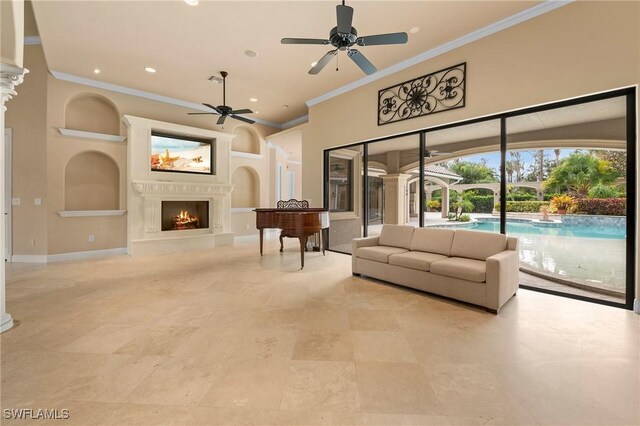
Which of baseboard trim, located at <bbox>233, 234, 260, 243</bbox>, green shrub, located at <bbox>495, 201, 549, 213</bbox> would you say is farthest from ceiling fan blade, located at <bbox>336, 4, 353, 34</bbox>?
baseboard trim, located at <bbox>233, 234, 260, 243</bbox>

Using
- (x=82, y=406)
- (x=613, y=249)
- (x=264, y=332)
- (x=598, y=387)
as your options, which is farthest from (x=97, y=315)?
(x=613, y=249)

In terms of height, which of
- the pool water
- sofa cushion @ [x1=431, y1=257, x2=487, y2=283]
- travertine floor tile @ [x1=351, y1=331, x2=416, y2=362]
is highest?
the pool water

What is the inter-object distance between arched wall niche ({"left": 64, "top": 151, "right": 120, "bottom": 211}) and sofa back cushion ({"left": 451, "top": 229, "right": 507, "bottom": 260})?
6.73 metres

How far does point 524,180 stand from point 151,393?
454cm

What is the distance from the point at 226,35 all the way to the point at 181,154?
3.48 metres

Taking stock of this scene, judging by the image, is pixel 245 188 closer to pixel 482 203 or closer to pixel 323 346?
pixel 482 203

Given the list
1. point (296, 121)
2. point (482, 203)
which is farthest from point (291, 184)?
point (482, 203)

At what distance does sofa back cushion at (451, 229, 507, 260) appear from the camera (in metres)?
3.37

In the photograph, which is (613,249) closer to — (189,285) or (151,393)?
(151,393)

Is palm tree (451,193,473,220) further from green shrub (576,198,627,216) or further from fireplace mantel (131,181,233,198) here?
fireplace mantel (131,181,233,198)

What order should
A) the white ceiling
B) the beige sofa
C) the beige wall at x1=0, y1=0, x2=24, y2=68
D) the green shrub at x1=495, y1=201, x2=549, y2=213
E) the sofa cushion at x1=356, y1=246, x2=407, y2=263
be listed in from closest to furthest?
the beige wall at x1=0, y1=0, x2=24, y2=68 < the beige sofa < the white ceiling < the green shrub at x1=495, y1=201, x2=549, y2=213 < the sofa cushion at x1=356, y1=246, x2=407, y2=263

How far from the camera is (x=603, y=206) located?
3.21m

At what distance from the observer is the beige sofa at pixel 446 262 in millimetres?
2926

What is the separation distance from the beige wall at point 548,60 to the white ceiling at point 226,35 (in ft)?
0.97
